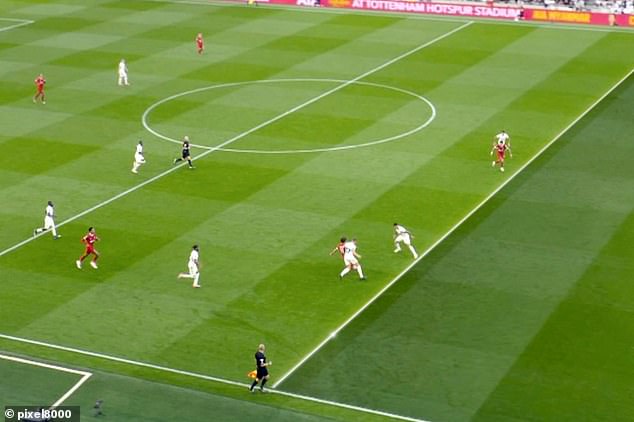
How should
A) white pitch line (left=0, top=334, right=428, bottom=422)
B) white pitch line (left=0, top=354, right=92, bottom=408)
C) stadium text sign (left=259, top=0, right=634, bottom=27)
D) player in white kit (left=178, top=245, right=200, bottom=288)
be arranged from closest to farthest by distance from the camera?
white pitch line (left=0, top=334, right=428, bottom=422) < white pitch line (left=0, top=354, right=92, bottom=408) < player in white kit (left=178, top=245, right=200, bottom=288) < stadium text sign (left=259, top=0, right=634, bottom=27)

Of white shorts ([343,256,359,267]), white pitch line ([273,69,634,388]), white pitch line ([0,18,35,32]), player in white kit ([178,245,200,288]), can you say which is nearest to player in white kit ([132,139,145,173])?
player in white kit ([178,245,200,288])

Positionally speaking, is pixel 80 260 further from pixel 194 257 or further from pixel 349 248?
pixel 349 248

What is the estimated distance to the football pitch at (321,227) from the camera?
123ft

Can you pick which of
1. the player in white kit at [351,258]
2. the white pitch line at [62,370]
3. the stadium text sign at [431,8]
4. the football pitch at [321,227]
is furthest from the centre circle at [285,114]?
the white pitch line at [62,370]

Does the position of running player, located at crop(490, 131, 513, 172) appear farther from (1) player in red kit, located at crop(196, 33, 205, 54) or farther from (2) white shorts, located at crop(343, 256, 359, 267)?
(1) player in red kit, located at crop(196, 33, 205, 54)

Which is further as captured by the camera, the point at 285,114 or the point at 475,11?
the point at 475,11

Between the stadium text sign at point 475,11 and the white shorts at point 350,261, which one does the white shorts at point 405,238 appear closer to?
the white shorts at point 350,261

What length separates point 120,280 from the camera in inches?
1780

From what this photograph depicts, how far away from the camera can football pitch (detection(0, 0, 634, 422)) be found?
3734 centimetres

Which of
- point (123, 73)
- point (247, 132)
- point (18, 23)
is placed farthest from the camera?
point (18, 23)

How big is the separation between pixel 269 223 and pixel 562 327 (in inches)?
592

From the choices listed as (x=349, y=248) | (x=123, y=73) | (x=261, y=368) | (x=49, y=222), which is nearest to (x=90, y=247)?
(x=49, y=222)

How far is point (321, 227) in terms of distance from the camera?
50688 millimetres

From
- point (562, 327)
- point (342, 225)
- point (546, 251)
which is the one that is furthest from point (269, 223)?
point (562, 327)
